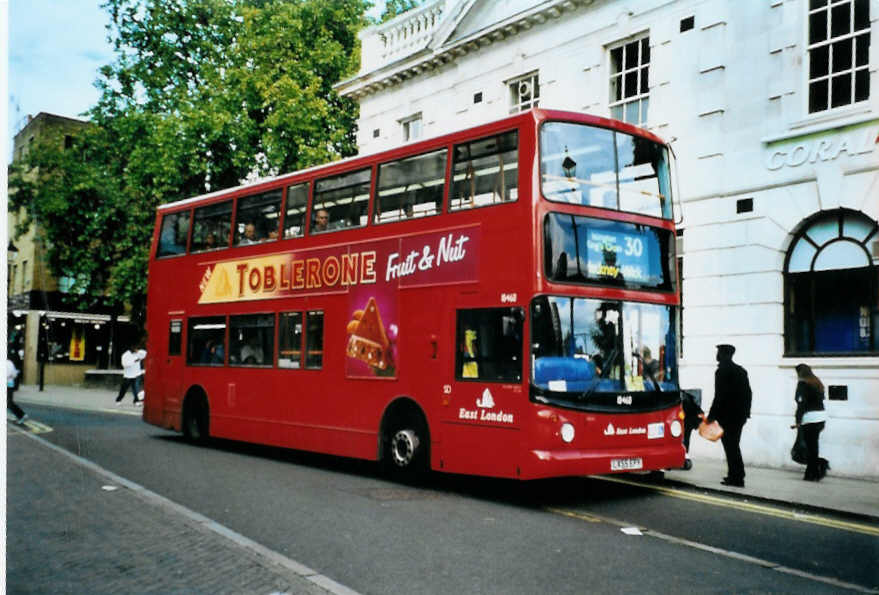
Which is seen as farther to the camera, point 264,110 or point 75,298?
point 264,110

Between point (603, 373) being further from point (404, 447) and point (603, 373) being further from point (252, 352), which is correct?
point (252, 352)

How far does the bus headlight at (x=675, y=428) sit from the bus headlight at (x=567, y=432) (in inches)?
61.1

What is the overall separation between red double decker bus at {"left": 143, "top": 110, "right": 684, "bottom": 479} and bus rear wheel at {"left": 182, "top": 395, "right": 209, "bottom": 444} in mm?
2069

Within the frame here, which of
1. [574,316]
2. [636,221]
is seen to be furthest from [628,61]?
[574,316]

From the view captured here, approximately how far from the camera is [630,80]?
55.3 feet

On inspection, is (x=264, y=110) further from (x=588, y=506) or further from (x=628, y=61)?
(x=588, y=506)

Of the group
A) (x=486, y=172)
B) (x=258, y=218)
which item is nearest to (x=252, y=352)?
→ (x=258, y=218)

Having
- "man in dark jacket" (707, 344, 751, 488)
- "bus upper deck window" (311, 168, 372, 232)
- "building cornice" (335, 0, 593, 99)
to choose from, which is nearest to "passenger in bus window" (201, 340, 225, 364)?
"bus upper deck window" (311, 168, 372, 232)

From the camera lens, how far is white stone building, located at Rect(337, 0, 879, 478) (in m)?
12.5

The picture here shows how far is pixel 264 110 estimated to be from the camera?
97.7 feet

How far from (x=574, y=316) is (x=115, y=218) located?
4619 mm

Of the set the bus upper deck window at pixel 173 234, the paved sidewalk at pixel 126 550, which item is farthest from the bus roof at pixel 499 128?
the paved sidewalk at pixel 126 550

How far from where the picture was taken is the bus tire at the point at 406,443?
421 inches

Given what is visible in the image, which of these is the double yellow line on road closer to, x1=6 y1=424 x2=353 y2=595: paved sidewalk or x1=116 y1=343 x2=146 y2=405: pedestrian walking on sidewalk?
x1=6 y1=424 x2=353 y2=595: paved sidewalk
